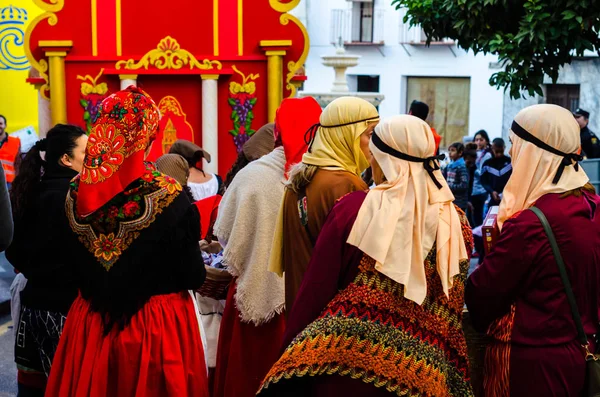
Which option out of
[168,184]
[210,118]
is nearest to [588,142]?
[210,118]

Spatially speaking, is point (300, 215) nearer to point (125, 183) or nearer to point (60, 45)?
point (125, 183)

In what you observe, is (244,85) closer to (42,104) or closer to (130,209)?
(42,104)

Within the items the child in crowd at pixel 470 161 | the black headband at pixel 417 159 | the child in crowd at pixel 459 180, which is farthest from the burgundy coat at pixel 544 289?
the child in crowd at pixel 470 161

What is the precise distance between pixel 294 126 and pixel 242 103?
5131 millimetres

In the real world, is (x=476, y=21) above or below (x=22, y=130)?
above

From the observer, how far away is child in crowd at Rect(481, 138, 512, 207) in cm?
1184

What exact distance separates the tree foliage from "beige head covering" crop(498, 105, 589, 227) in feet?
9.11

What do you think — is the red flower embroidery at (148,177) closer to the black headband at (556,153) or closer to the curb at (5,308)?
the black headband at (556,153)

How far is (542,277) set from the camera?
356 centimetres

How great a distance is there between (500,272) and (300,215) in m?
1.10

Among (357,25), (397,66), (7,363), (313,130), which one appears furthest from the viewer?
(357,25)

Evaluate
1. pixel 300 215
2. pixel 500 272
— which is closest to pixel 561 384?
pixel 500 272

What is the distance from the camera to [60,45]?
9.78 metres

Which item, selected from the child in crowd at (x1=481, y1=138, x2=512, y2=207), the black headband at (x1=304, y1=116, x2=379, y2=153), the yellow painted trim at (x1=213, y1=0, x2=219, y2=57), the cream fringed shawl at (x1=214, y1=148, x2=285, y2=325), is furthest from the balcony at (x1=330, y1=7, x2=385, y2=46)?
the black headband at (x1=304, y1=116, x2=379, y2=153)
